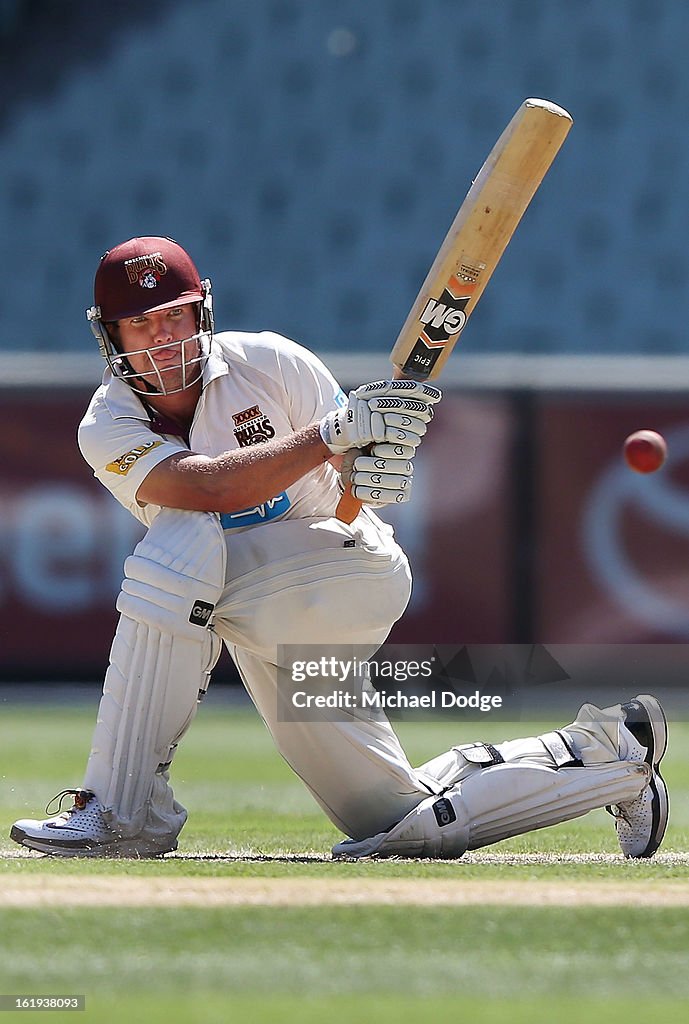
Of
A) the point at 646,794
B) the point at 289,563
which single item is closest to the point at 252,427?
the point at 289,563

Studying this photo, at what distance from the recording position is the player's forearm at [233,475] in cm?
320

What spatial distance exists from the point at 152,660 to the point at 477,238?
1076 millimetres

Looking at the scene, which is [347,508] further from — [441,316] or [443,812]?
[443,812]

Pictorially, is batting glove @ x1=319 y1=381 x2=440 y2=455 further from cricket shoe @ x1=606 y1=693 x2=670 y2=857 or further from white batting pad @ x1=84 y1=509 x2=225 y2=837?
cricket shoe @ x1=606 y1=693 x2=670 y2=857

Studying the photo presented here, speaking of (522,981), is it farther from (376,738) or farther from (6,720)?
(6,720)

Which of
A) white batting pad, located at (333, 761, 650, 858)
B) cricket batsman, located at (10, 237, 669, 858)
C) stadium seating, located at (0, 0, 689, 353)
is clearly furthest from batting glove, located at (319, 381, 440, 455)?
stadium seating, located at (0, 0, 689, 353)

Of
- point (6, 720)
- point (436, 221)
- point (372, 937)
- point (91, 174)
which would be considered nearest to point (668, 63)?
point (436, 221)

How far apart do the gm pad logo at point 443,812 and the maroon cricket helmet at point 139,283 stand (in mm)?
1140

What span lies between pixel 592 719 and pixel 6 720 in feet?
11.6

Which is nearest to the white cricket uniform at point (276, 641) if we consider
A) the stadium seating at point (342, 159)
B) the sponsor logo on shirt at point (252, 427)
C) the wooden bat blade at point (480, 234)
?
the sponsor logo on shirt at point (252, 427)

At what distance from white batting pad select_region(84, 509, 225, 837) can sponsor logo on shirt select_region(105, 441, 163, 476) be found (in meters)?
0.16

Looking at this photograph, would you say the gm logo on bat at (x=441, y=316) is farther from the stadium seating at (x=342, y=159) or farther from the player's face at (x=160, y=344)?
the stadium seating at (x=342, y=159)

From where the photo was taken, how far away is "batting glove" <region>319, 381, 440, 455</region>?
10.5 feet

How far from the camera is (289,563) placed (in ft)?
10.9
